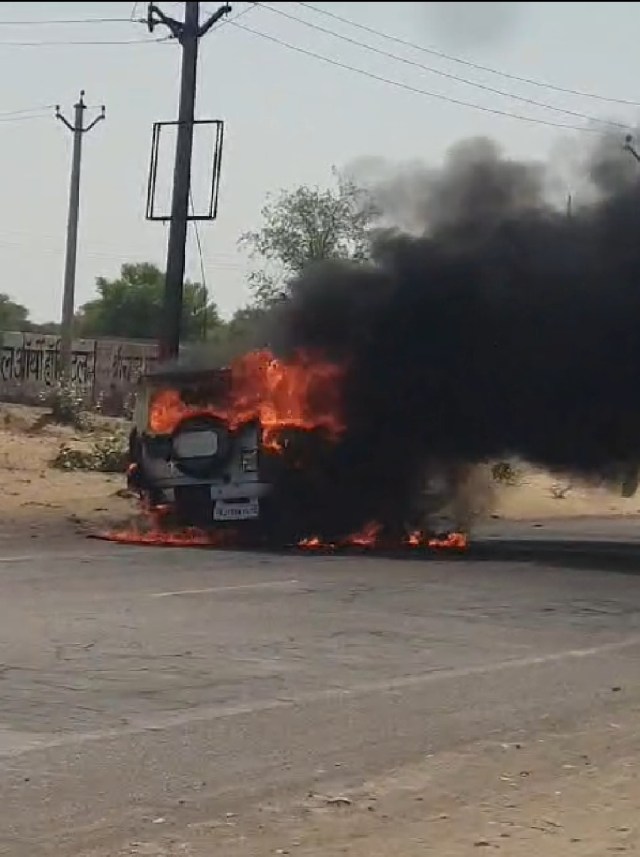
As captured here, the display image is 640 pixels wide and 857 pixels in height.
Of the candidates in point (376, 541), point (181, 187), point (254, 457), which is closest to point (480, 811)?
point (254, 457)

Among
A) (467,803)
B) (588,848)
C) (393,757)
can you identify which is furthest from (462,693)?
(588,848)

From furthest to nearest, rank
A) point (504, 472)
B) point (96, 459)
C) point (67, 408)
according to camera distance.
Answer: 1. point (67, 408)
2. point (96, 459)
3. point (504, 472)

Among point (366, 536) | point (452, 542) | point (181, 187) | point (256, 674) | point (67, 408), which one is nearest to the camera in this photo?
point (256, 674)

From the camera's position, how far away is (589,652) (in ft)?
36.4

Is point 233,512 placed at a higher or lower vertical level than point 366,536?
higher

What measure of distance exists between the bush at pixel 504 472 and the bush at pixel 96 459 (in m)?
7.05

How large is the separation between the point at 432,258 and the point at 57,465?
1014 centimetres

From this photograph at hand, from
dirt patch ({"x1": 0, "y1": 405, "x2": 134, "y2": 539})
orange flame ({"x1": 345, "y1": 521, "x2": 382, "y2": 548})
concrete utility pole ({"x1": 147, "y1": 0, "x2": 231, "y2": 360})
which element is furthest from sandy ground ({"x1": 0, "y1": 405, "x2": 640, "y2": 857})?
concrete utility pole ({"x1": 147, "y1": 0, "x2": 231, "y2": 360})

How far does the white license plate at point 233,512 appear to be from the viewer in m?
18.7

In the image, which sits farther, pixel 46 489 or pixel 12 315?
pixel 12 315

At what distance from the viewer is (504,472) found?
72.1ft

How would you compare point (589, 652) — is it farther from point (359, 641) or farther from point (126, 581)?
point (126, 581)

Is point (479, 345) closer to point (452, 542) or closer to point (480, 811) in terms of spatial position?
point (452, 542)

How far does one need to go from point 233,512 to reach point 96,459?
9337mm
